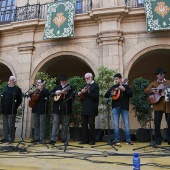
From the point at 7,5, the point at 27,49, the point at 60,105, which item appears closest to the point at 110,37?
the point at 27,49

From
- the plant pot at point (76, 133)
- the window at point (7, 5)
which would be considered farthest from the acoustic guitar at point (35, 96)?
the window at point (7, 5)

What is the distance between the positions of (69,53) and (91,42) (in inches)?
45.1

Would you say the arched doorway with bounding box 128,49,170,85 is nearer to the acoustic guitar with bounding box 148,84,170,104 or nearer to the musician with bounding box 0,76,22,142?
the acoustic guitar with bounding box 148,84,170,104

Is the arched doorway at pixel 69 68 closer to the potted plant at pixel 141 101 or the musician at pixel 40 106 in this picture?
the potted plant at pixel 141 101

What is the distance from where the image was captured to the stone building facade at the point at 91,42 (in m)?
9.28

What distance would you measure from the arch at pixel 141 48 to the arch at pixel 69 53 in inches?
51.9

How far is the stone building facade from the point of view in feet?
30.5

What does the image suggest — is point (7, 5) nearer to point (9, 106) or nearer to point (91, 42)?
point (91, 42)

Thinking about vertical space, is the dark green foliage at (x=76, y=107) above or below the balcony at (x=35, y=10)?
below

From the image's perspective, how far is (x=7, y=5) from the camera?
12.4 meters

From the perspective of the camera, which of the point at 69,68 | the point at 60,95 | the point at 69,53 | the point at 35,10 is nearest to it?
the point at 60,95

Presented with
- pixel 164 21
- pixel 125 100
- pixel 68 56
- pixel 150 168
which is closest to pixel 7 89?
pixel 125 100


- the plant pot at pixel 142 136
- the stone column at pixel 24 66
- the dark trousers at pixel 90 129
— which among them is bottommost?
the plant pot at pixel 142 136

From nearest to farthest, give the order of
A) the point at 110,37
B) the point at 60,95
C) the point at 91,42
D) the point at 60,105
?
the point at 60,95 → the point at 60,105 → the point at 110,37 → the point at 91,42
